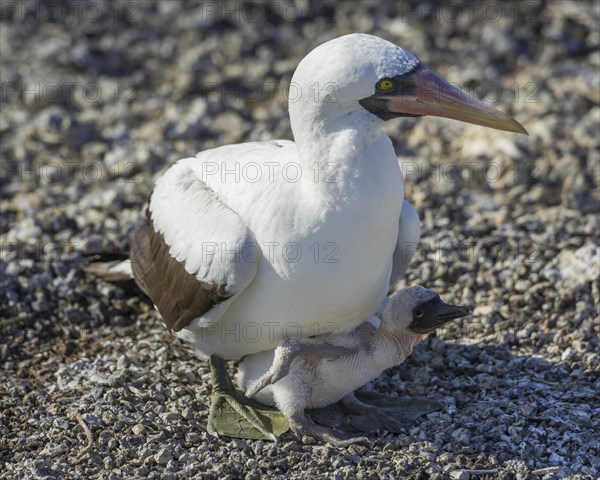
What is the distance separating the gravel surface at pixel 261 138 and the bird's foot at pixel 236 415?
0.11 metres

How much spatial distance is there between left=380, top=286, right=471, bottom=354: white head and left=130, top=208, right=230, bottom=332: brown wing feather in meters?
0.92

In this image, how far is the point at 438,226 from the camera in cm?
789

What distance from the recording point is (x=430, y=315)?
5676 mm

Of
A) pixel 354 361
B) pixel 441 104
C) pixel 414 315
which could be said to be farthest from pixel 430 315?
pixel 441 104

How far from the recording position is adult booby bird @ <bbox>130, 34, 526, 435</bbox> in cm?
527

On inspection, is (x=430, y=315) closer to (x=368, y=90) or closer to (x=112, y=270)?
(x=368, y=90)

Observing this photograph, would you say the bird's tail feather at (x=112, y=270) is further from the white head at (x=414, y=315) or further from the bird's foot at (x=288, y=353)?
the white head at (x=414, y=315)

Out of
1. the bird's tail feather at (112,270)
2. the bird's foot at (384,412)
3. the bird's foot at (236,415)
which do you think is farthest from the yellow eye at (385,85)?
the bird's tail feather at (112,270)

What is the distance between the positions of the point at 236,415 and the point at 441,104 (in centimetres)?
207

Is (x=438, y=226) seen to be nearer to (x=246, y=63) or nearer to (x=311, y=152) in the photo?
(x=311, y=152)

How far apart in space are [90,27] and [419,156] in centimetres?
419

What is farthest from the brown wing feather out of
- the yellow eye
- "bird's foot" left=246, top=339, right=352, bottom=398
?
the yellow eye

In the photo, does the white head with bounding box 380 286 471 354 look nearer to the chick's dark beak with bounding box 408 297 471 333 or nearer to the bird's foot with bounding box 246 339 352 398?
the chick's dark beak with bounding box 408 297 471 333

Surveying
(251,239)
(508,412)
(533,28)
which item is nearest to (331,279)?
(251,239)
